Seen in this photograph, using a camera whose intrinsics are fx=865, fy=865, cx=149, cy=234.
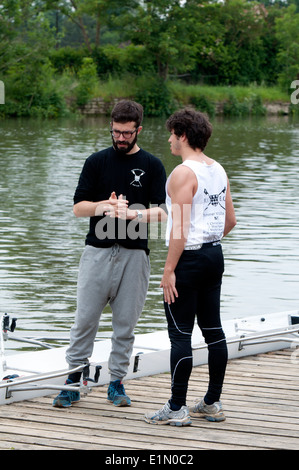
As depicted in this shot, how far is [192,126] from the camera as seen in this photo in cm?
414

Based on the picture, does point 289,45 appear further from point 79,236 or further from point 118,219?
point 118,219

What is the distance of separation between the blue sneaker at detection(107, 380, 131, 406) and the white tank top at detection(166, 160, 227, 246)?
3.09ft

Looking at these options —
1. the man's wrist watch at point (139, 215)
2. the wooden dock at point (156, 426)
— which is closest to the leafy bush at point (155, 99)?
the wooden dock at point (156, 426)

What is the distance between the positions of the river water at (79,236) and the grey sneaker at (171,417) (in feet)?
10.7

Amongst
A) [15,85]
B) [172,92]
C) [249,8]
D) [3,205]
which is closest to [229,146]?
[3,205]

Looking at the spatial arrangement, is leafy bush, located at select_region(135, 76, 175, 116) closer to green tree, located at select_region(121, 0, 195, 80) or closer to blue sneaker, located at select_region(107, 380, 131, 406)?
green tree, located at select_region(121, 0, 195, 80)

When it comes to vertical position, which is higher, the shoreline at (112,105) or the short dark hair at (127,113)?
the short dark hair at (127,113)

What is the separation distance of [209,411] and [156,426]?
12.2 inches

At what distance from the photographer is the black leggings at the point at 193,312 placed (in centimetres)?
415

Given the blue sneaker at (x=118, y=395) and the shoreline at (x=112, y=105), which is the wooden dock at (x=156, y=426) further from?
the shoreline at (x=112, y=105)

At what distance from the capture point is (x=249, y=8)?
185 feet

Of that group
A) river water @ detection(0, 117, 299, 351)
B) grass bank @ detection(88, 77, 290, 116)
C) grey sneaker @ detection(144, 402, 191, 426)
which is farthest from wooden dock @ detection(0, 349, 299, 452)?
grass bank @ detection(88, 77, 290, 116)

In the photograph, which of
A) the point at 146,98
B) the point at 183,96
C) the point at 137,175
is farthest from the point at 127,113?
the point at 183,96
